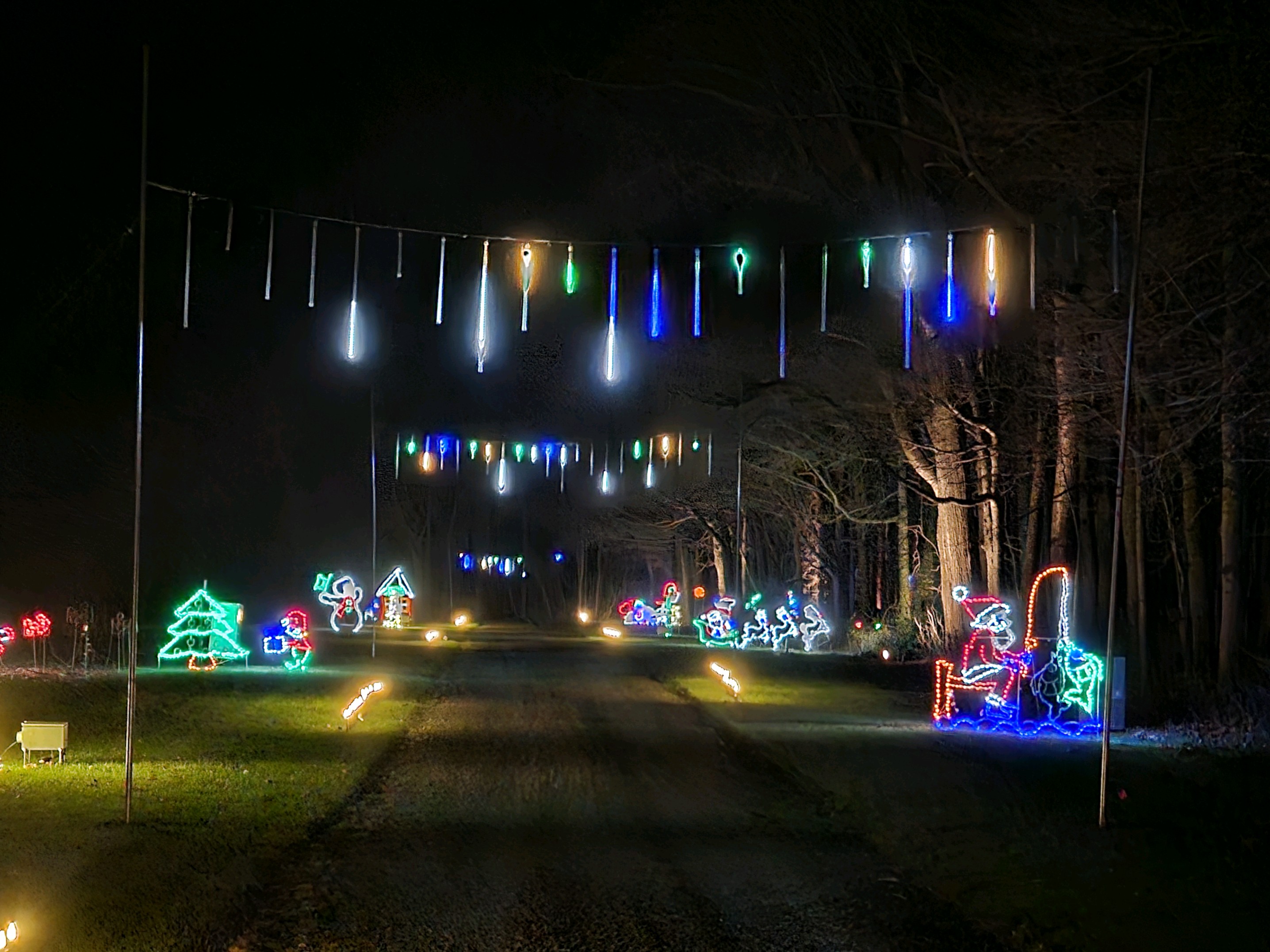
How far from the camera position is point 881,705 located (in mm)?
24266

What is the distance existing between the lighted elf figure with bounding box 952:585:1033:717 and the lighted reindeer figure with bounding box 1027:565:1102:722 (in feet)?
1.06

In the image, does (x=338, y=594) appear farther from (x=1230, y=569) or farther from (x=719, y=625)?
(x=1230, y=569)

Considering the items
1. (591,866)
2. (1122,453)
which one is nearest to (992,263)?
(1122,453)

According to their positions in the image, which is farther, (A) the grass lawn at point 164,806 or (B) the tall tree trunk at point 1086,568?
(B) the tall tree trunk at point 1086,568

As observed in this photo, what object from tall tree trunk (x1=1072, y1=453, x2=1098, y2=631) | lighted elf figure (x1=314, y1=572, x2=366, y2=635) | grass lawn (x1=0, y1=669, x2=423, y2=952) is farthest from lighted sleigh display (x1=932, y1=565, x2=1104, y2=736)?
lighted elf figure (x1=314, y1=572, x2=366, y2=635)

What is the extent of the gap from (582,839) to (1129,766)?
7707 millimetres

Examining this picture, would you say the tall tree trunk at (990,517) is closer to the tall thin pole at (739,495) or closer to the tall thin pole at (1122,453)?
the tall thin pole at (739,495)

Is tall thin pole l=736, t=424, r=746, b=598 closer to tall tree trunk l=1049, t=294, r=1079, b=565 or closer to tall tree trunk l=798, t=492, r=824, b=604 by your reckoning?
tall tree trunk l=798, t=492, r=824, b=604

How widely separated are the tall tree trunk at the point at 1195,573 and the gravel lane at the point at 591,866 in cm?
905

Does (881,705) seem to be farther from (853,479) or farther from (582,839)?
(853,479)

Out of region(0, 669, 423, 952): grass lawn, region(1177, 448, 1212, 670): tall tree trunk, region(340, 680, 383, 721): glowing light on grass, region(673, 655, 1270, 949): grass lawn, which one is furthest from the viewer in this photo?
region(1177, 448, 1212, 670): tall tree trunk

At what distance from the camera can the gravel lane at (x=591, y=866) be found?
7.93 metres

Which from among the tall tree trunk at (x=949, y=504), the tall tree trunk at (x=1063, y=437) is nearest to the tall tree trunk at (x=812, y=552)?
the tall tree trunk at (x=949, y=504)

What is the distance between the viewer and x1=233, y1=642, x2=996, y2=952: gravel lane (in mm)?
7926
